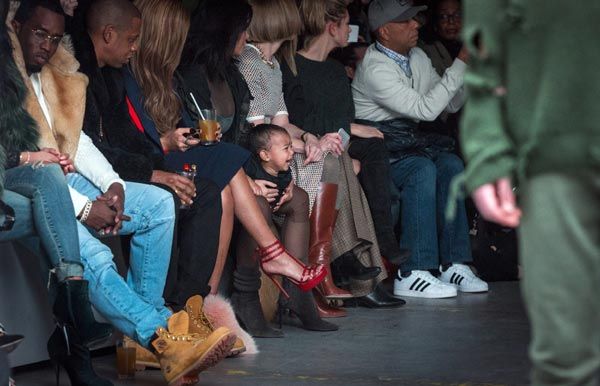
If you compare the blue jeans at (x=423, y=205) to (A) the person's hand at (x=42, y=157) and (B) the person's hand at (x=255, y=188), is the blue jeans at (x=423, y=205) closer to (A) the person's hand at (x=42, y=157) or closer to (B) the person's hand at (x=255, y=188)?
(B) the person's hand at (x=255, y=188)

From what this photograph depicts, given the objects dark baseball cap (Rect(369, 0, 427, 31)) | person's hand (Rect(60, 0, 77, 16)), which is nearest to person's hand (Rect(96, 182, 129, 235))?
person's hand (Rect(60, 0, 77, 16))

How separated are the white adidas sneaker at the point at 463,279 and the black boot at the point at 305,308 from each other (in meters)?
1.54

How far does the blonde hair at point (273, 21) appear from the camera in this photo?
255 inches

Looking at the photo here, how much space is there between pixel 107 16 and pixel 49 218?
1.18 meters

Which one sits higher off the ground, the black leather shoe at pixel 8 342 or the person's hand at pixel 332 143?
the person's hand at pixel 332 143

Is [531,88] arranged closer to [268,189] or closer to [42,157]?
[42,157]

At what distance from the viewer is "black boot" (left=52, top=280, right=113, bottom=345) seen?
4332mm

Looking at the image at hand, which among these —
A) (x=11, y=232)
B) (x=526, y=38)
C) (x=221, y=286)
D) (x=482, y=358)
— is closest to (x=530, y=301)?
(x=526, y=38)

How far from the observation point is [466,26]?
8.14ft

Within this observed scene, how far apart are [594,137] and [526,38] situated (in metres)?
0.22

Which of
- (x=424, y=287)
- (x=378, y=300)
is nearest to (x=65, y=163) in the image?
(x=378, y=300)

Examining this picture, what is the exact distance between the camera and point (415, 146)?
288 inches

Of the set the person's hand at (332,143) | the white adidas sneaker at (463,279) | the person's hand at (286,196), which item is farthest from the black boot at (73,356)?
the white adidas sneaker at (463,279)

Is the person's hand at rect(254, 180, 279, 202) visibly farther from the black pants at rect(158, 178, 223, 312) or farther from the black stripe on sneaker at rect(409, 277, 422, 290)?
the black stripe on sneaker at rect(409, 277, 422, 290)
